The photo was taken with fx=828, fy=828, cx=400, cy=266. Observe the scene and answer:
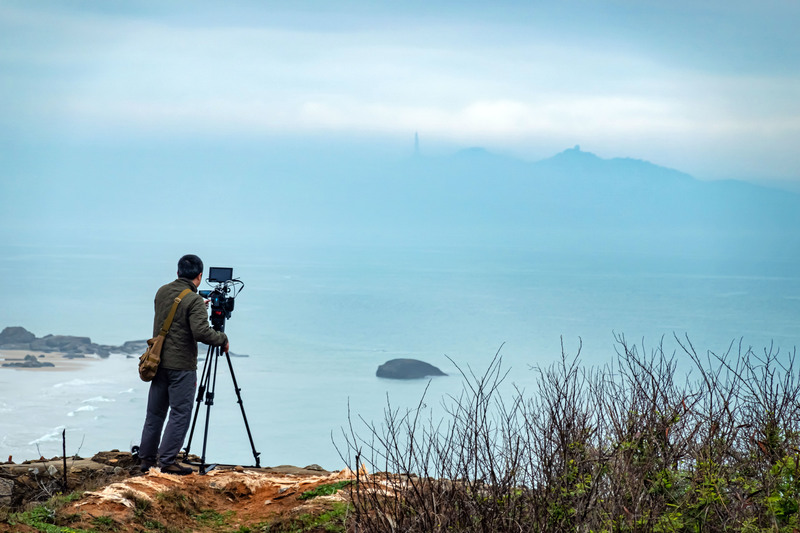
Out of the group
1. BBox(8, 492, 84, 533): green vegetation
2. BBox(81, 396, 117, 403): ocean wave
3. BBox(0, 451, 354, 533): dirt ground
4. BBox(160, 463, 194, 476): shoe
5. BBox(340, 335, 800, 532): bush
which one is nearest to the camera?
BBox(340, 335, 800, 532): bush

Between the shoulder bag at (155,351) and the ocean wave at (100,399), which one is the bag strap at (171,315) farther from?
the ocean wave at (100,399)

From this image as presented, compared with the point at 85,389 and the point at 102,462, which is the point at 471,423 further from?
the point at 85,389

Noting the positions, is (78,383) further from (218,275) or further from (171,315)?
(171,315)

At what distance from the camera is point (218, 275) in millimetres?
7621

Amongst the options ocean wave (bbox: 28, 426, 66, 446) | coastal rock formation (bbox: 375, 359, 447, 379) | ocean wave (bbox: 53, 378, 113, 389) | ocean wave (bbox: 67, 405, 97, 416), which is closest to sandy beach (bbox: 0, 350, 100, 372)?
ocean wave (bbox: 53, 378, 113, 389)

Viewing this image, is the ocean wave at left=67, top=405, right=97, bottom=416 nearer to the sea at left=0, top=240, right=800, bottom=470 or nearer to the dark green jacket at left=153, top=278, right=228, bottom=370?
the sea at left=0, top=240, right=800, bottom=470

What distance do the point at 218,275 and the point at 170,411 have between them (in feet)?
4.22

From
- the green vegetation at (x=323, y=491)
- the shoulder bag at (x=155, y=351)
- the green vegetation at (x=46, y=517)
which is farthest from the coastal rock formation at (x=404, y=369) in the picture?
the green vegetation at (x=46, y=517)

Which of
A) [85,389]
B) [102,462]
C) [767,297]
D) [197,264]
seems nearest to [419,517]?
[197,264]

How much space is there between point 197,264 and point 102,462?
2.38 meters

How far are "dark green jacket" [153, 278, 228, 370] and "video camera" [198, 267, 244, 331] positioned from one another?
1.06 ft

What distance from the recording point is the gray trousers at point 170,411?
23.7 ft

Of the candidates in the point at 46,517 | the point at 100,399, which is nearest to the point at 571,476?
the point at 46,517

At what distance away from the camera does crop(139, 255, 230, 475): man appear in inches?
281
